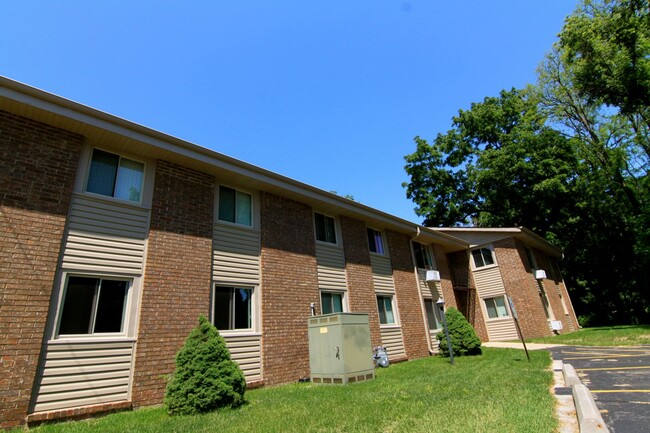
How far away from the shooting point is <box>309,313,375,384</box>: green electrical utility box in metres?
8.86

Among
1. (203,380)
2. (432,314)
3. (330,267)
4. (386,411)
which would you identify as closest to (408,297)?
(432,314)

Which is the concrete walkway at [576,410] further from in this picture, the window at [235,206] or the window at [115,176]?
the window at [115,176]

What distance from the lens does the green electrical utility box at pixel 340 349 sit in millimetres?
8859

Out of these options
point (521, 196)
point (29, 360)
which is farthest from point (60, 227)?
point (521, 196)

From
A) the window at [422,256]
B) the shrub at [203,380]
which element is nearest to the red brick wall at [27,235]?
the shrub at [203,380]

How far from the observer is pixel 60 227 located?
686cm

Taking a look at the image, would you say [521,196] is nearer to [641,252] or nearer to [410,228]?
[641,252]

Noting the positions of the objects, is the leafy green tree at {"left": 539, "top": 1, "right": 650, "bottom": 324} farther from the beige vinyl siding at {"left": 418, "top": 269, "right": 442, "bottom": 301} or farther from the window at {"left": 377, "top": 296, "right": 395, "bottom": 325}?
the window at {"left": 377, "top": 296, "right": 395, "bottom": 325}

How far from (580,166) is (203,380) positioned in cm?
3055

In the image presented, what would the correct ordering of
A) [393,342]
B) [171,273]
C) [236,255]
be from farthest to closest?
[393,342] → [236,255] → [171,273]

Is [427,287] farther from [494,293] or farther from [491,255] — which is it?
[491,255]

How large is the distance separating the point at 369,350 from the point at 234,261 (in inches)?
181

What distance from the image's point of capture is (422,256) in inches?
696

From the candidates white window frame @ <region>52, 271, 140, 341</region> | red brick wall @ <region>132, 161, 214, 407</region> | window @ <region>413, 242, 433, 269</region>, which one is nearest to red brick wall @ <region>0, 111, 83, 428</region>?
white window frame @ <region>52, 271, 140, 341</region>
